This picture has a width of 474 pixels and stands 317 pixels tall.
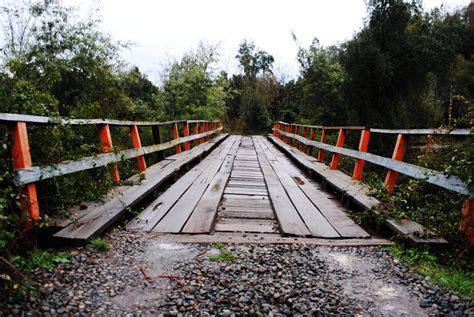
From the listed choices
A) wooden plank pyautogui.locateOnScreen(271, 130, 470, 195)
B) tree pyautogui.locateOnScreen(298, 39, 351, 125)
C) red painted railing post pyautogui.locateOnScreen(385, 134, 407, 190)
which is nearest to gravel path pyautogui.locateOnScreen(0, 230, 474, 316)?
wooden plank pyautogui.locateOnScreen(271, 130, 470, 195)

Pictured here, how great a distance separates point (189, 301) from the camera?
5.41ft

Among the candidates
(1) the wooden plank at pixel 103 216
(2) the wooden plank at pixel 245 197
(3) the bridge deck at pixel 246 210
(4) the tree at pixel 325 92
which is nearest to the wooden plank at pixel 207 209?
(3) the bridge deck at pixel 246 210

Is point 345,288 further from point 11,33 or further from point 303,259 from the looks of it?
point 11,33

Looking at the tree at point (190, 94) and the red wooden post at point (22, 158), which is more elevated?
the tree at point (190, 94)

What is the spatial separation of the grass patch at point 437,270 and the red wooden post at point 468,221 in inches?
10.7

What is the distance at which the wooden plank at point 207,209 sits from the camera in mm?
2723

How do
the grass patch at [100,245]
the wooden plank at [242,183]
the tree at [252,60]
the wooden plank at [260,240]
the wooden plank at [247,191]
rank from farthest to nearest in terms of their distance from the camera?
the tree at [252,60]
the wooden plank at [242,183]
the wooden plank at [247,191]
the wooden plank at [260,240]
the grass patch at [100,245]

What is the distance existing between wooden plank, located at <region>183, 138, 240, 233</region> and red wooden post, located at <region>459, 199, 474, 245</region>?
191cm

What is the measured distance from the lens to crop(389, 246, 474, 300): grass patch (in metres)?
1.79

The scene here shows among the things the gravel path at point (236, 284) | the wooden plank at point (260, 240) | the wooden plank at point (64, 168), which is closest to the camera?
the gravel path at point (236, 284)

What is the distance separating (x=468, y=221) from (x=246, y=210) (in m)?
2.00

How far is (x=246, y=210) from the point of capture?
3.47 metres

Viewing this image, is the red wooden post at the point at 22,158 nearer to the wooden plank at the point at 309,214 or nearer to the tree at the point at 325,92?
the wooden plank at the point at 309,214

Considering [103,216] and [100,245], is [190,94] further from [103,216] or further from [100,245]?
[100,245]
